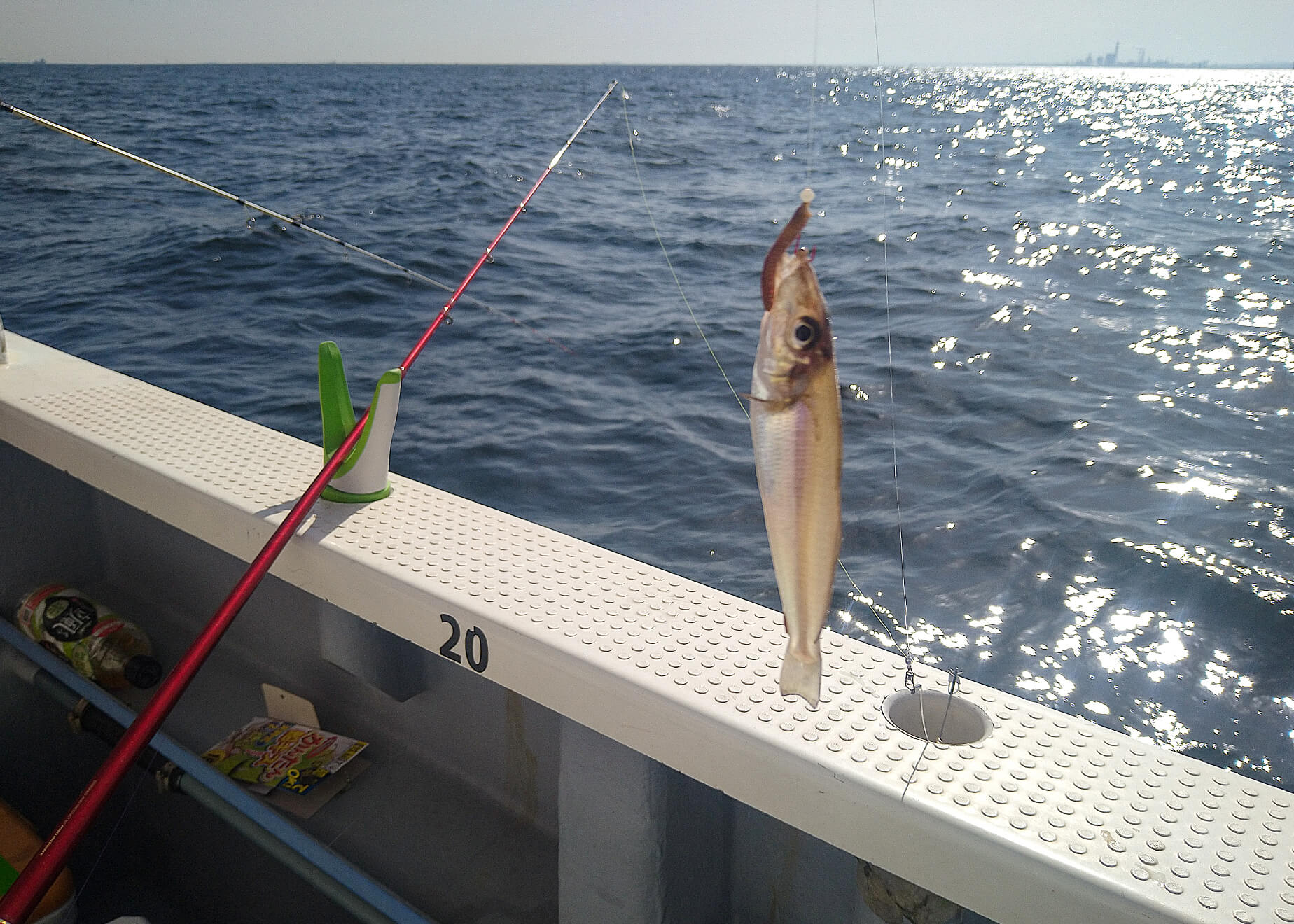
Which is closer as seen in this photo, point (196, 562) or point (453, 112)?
point (196, 562)

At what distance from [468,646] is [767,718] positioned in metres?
0.69

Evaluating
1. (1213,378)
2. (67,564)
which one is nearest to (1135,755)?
(67,564)

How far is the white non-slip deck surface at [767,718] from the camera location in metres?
1.43

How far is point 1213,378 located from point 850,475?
173 inches

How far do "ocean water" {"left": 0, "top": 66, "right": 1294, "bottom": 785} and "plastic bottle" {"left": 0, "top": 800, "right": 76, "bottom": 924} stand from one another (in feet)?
7.78

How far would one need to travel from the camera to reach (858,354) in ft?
27.8

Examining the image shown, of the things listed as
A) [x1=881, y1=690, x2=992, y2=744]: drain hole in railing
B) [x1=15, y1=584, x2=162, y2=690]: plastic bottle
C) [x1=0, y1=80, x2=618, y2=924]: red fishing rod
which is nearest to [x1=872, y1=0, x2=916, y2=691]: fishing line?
[x1=881, y1=690, x2=992, y2=744]: drain hole in railing

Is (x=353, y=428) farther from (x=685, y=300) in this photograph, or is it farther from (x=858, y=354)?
(x=858, y=354)

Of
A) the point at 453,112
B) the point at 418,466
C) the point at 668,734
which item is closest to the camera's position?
the point at 668,734

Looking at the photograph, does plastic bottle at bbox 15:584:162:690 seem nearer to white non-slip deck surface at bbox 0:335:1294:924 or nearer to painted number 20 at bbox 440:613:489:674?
white non-slip deck surface at bbox 0:335:1294:924

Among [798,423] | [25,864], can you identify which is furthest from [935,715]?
[25,864]

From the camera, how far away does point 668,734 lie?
70.4 inches

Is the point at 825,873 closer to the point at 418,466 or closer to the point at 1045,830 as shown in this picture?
the point at 1045,830

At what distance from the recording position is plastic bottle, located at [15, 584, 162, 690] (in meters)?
3.17
